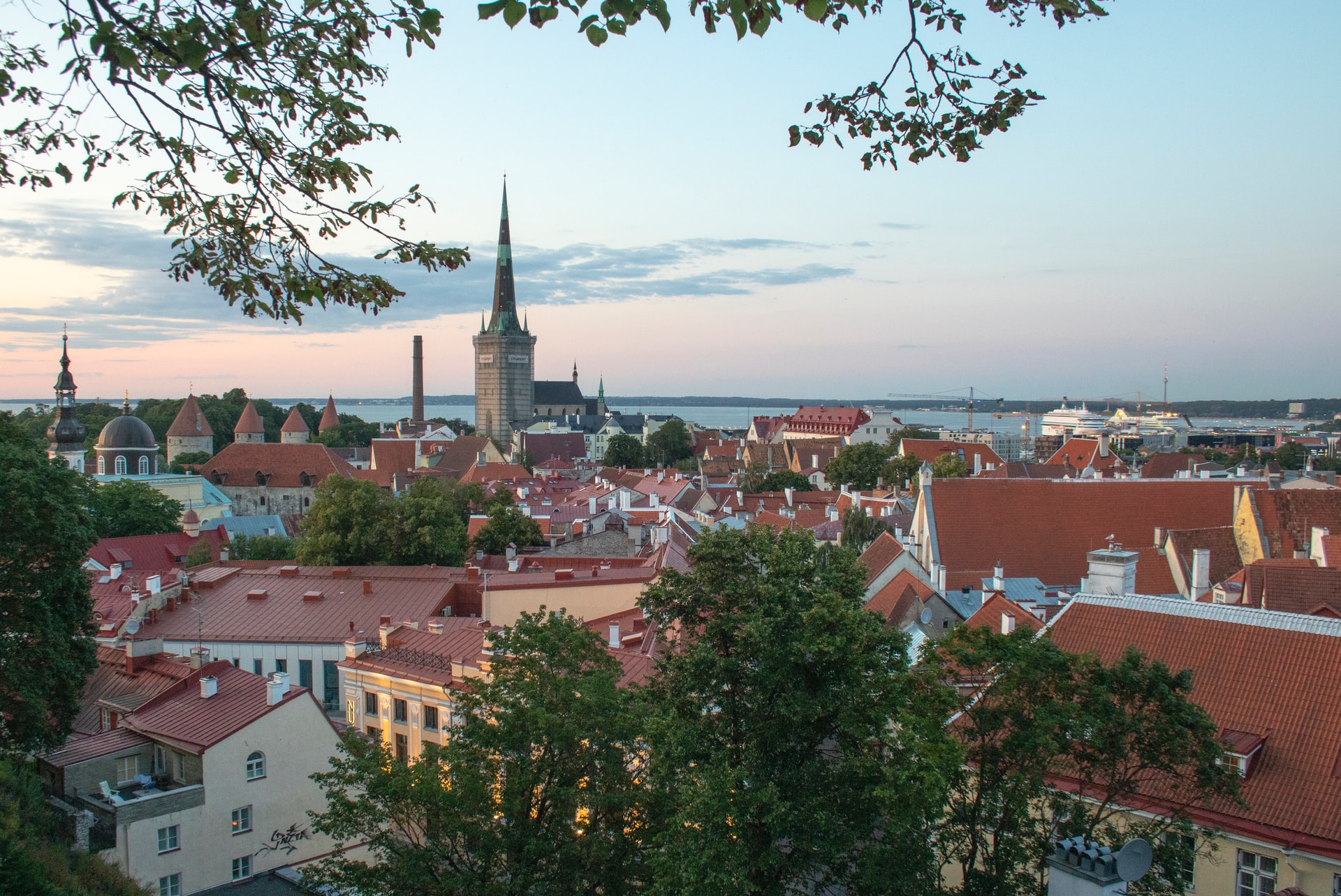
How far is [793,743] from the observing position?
407 inches

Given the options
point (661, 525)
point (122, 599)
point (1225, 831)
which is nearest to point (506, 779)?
point (1225, 831)

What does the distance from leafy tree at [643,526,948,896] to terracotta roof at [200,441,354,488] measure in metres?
70.3

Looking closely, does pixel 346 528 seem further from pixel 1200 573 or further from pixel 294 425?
pixel 294 425

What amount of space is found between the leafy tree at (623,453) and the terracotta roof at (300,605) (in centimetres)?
7650

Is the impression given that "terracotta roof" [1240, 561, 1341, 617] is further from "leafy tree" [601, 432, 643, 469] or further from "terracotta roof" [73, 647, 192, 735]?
"leafy tree" [601, 432, 643, 469]

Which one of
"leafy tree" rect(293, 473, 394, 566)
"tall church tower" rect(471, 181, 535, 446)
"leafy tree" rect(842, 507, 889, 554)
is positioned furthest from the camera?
"tall church tower" rect(471, 181, 535, 446)

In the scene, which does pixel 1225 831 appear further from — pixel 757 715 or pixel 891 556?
pixel 891 556

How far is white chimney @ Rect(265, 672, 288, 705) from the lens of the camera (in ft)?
64.4

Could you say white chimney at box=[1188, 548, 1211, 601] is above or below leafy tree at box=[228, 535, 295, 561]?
above

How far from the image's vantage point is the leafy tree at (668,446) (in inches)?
4579

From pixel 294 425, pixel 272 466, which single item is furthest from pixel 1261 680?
pixel 294 425

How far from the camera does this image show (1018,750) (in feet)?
34.3

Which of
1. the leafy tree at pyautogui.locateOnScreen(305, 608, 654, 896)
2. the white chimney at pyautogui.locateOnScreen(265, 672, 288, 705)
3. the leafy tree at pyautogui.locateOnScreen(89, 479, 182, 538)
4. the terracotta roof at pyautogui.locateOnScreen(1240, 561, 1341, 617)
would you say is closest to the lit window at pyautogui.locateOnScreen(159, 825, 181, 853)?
the white chimney at pyautogui.locateOnScreen(265, 672, 288, 705)

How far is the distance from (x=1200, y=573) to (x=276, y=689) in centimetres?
2267
